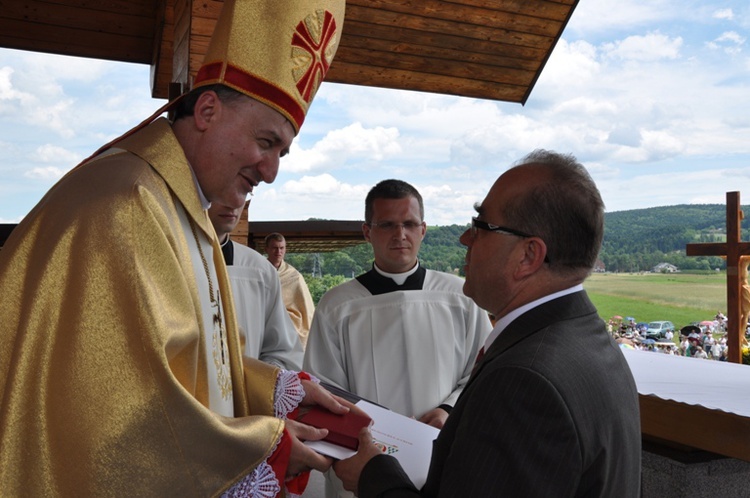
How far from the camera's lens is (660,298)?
11445mm

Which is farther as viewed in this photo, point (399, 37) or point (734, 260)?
point (399, 37)

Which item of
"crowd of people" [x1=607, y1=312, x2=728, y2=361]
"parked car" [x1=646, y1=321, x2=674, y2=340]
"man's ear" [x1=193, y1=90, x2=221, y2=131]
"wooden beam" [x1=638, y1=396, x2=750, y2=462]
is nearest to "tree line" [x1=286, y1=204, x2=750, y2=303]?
"crowd of people" [x1=607, y1=312, x2=728, y2=361]

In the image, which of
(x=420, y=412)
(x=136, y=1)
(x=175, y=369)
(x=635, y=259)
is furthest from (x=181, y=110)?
(x=635, y=259)

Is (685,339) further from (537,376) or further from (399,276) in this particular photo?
(537,376)

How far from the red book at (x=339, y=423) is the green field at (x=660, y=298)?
8.37m

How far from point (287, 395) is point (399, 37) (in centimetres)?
496

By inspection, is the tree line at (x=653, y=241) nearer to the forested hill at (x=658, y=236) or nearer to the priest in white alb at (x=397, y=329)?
the forested hill at (x=658, y=236)

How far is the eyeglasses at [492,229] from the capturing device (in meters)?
1.53

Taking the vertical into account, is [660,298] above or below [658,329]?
above

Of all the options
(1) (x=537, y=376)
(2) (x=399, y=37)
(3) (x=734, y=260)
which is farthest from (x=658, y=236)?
(1) (x=537, y=376)

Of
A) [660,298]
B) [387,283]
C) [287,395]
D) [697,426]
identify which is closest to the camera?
[287,395]

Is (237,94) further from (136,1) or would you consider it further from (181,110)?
(136,1)

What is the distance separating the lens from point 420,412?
2.98 meters

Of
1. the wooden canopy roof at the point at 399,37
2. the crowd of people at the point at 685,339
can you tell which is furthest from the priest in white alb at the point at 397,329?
the crowd of people at the point at 685,339
